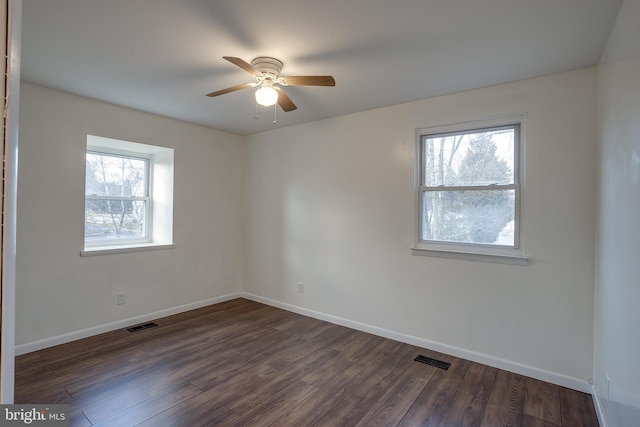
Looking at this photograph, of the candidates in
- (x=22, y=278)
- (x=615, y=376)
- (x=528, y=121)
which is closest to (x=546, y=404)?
(x=615, y=376)

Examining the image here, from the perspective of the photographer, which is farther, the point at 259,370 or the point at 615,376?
the point at 259,370

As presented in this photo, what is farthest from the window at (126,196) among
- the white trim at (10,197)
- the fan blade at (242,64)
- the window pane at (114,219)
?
the white trim at (10,197)

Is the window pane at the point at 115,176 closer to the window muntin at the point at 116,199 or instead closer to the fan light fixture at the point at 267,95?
the window muntin at the point at 116,199

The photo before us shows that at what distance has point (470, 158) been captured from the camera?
2941 millimetres

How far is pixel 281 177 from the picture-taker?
170 inches

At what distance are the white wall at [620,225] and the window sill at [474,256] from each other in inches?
20.5

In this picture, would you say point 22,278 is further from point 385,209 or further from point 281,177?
point 385,209

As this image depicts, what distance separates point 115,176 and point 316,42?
10.1 feet

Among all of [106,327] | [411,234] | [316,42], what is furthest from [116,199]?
[411,234]

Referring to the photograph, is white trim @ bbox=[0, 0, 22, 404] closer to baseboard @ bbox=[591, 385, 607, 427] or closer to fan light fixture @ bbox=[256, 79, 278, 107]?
fan light fixture @ bbox=[256, 79, 278, 107]

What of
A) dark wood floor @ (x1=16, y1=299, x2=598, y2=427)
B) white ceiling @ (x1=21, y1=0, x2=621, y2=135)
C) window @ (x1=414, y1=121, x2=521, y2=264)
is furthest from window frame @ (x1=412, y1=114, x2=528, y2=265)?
dark wood floor @ (x1=16, y1=299, x2=598, y2=427)

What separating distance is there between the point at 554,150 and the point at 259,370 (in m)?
3.01

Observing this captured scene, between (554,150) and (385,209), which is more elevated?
(554,150)

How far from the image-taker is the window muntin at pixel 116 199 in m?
3.56
